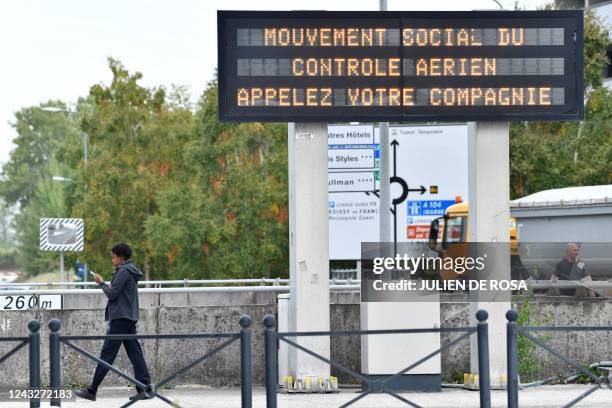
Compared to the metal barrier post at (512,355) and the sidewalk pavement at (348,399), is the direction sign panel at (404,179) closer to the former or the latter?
the sidewalk pavement at (348,399)

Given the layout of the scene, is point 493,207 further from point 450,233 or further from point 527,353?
point 450,233

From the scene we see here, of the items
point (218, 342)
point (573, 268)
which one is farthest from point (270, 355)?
point (573, 268)

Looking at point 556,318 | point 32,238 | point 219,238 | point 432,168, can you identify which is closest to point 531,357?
point 556,318

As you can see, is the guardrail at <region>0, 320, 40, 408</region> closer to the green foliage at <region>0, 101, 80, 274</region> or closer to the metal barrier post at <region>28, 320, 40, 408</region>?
the metal barrier post at <region>28, 320, 40, 408</region>

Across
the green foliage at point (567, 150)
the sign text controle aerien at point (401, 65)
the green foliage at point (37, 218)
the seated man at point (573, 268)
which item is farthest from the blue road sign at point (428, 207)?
the green foliage at point (37, 218)

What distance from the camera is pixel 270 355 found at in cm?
1176

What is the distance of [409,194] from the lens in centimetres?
3466

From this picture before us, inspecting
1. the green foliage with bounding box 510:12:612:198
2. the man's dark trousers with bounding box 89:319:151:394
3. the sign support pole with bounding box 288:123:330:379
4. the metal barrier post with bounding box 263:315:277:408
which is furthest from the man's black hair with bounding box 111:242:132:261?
the green foliage with bounding box 510:12:612:198

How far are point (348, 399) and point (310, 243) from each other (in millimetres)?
1906

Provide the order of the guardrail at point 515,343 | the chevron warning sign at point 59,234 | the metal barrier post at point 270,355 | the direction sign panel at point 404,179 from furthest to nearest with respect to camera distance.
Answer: the direction sign panel at point 404,179 → the chevron warning sign at point 59,234 → the guardrail at point 515,343 → the metal barrier post at point 270,355

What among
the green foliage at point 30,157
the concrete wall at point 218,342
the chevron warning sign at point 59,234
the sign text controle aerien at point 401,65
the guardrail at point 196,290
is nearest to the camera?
the sign text controle aerien at point 401,65

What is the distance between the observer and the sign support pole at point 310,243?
15227 millimetres

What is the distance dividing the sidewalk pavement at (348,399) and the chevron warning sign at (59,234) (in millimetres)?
15417

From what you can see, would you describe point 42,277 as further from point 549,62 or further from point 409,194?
point 549,62
